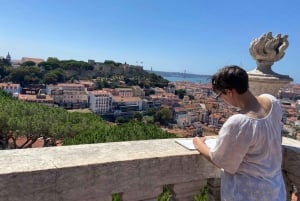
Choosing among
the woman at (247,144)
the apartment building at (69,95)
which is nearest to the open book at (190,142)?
the woman at (247,144)

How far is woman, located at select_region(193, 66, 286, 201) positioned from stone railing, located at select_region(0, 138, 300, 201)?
45 centimetres

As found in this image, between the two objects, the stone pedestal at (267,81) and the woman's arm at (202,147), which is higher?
the stone pedestal at (267,81)

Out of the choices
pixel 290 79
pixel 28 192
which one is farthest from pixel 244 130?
pixel 290 79

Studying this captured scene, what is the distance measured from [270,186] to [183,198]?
0.73 metres

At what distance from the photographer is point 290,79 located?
319cm

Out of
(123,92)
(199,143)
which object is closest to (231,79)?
(199,143)

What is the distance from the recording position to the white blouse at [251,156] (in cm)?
182

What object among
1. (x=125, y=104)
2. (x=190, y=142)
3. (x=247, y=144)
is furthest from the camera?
(x=125, y=104)

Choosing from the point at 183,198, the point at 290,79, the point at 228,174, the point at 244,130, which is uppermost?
the point at 290,79

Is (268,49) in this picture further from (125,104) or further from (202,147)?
(125,104)

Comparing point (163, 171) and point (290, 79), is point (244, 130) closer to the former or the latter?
point (163, 171)

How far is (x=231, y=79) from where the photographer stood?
6.19 ft

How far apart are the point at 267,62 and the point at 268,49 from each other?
0.13 meters

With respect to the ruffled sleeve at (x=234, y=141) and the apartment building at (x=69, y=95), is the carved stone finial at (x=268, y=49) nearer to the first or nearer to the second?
the ruffled sleeve at (x=234, y=141)
